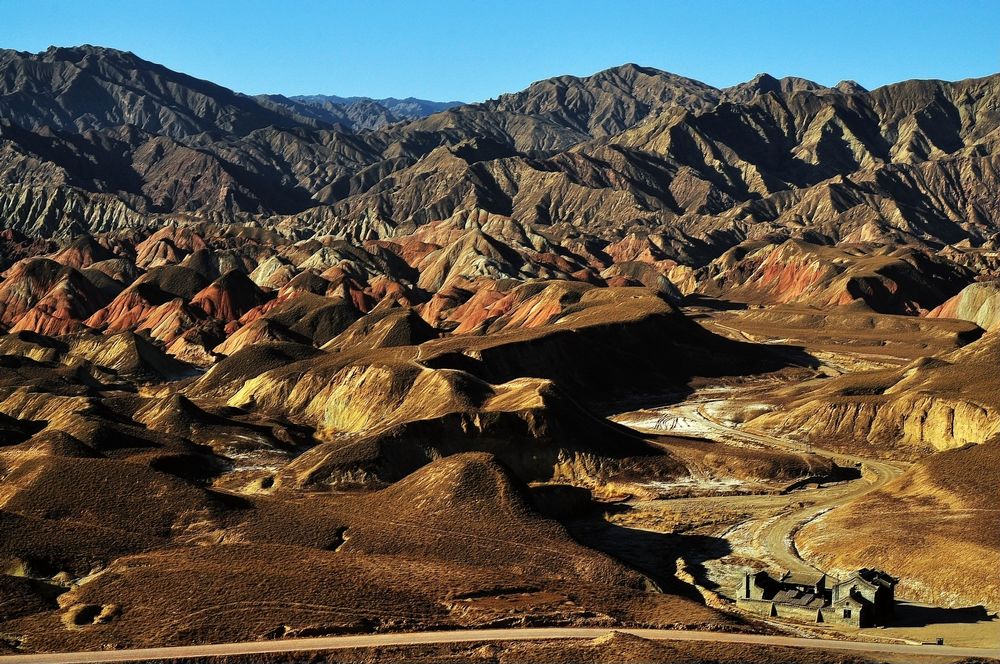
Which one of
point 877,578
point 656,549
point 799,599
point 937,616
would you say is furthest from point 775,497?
point 799,599

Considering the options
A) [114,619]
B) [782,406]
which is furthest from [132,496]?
[782,406]

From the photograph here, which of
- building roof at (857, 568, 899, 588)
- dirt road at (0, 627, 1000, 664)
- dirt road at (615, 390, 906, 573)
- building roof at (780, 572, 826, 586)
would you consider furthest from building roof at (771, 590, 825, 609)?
dirt road at (615, 390, 906, 573)

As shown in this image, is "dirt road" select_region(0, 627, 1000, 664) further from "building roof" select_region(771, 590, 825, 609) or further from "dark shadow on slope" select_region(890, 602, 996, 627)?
"building roof" select_region(771, 590, 825, 609)

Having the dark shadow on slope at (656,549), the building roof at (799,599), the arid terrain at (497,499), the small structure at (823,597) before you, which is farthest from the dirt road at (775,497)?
the building roof at (799,599)

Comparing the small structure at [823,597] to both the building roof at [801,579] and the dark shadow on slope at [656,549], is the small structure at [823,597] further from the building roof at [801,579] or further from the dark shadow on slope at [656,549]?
the dark shadow on slope at [656,549]

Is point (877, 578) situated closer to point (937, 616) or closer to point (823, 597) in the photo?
point (823, 597)

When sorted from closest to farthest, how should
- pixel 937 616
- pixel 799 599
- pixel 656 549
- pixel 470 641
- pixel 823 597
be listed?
pixel 470 641, pixel 937 616, pixel 799 599, pixel 823 597, pixel 656 549
